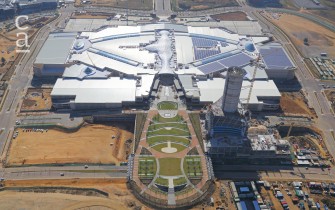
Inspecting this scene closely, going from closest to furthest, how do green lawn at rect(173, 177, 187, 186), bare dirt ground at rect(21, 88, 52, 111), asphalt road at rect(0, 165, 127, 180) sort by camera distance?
green lawn at rect(173, 177, 187, 186), asphalt road at rect(0, 165, 127, 180), bare dirt ground at rect(21, 88, 52, 111)

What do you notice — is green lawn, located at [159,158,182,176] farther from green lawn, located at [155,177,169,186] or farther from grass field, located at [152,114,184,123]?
grass field, located at [152,114,184,123]

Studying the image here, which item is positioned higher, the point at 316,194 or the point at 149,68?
the point at 149,68

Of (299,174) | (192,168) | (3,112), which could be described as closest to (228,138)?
(192,168)

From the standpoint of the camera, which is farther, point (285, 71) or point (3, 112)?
point (285, 71)

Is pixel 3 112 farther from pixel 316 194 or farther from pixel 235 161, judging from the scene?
pixel 316 194

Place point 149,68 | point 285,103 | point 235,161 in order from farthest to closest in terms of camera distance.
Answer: point 149,68, point 285,103, point 235,161

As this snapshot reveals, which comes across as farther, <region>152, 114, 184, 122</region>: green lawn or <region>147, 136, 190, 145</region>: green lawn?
<region>152, 114, 184, 122</region>: green lawn

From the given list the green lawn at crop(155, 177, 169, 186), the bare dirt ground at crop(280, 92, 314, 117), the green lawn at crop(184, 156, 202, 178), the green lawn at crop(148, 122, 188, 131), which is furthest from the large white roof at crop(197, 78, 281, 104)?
the green lawn at crop(155, 177, 169, 186)
